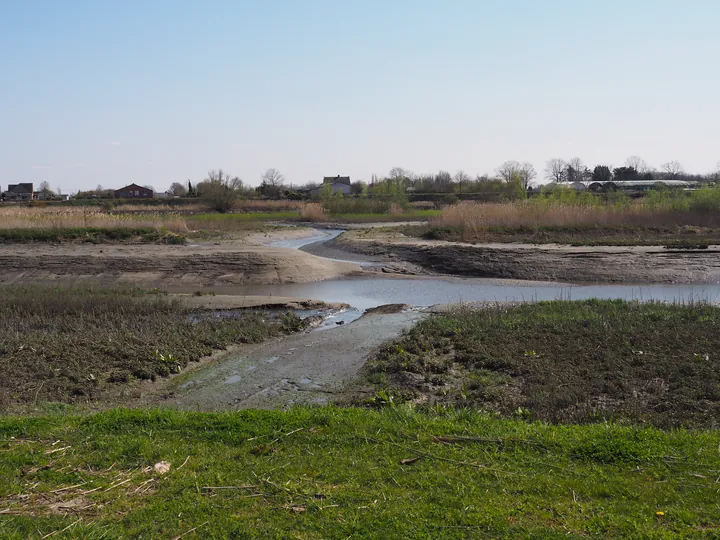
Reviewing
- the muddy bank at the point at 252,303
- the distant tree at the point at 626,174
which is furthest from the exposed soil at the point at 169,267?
the distant tree at the point at 626,174

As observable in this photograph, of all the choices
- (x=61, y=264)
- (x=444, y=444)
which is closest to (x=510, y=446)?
(x=444, y=444)

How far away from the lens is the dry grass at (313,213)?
58.9 metres

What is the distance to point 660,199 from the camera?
42500 millimetres

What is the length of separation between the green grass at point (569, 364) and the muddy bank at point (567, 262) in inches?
407

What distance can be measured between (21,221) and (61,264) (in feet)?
36.0

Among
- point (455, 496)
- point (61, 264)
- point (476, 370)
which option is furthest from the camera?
point (61, 264)

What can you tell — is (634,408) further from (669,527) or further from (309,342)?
(309,342)

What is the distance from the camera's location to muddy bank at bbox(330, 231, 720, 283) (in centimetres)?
2461

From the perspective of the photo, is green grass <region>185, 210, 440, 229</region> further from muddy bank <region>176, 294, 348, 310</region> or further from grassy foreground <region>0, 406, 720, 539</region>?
grassy foreground <region>0, 406, 720, 539</region>

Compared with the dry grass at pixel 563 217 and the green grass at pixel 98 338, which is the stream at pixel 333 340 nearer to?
the green grass at pixel 98 338

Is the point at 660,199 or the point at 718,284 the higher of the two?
the point at 660,199

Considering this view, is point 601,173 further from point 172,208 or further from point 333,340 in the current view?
point 333,340

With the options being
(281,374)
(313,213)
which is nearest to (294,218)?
(313,213)

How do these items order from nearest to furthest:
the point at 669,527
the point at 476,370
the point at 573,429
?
the point at 669,527, the point at 573,429, the point at 476,370
